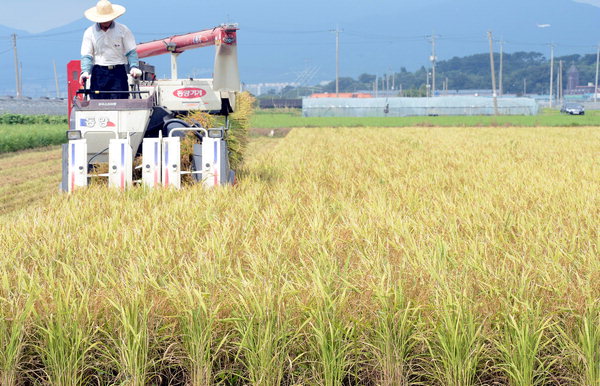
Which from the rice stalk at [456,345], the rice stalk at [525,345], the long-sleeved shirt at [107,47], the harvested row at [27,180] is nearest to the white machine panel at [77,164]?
the long-sleeved shirt at [107,47]

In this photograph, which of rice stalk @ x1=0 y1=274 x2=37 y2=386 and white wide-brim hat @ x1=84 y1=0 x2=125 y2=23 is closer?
rice stalk @ x1=0 y1=274 x2=37 y2=386

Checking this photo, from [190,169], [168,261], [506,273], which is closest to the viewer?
[506,273]

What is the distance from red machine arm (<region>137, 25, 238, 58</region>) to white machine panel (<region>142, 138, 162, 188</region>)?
8.90 ft

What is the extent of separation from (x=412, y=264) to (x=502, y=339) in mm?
969

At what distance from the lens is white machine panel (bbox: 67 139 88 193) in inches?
306

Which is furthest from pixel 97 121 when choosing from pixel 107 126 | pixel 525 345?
pixel 525 345

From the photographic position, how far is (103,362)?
3.32 meters

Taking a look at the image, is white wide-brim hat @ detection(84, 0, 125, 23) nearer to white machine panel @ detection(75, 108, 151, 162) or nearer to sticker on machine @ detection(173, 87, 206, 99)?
white machine panel @ detection(75, 108, 151, 162)

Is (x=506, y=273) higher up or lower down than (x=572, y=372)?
higher up

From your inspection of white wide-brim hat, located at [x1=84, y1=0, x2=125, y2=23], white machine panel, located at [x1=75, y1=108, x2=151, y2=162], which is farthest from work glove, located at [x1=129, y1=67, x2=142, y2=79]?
white wide-brim hat, located at [x1=84, y1=0, x2=125, y2=23]

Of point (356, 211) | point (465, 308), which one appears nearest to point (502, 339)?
point (465, 308)

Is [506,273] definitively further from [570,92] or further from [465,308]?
[570,92]

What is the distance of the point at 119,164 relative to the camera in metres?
7.92

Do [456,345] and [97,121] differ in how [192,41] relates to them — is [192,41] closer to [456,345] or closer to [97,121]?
[97,121]
